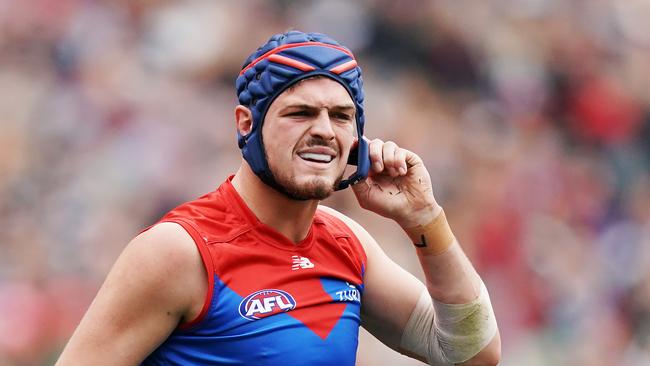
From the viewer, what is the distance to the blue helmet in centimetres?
356

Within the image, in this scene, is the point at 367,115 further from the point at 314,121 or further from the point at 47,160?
the point at 314,121

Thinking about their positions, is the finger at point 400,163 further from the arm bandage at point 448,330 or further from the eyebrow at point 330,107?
the arm bandage at point 448,330

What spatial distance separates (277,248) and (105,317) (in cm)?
65

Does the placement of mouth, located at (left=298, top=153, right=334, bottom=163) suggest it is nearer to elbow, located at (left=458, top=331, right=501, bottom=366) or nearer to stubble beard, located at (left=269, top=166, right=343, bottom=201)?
stubble beard, located at (left=269, top=166, right=343, bottom=201)

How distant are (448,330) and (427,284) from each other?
0.64ft

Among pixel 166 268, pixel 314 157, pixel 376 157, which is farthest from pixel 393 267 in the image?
pixel 166 268

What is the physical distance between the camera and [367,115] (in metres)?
8.72

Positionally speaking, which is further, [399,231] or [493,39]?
[493,39]

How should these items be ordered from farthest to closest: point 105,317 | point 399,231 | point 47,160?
1. point 399,231
2. point 47,160
3. point 105,317

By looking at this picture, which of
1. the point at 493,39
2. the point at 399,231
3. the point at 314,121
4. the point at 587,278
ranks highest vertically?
the point at 314,121

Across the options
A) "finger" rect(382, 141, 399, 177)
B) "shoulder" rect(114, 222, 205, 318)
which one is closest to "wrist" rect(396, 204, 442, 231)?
"finger" rect(382, 141, 399, 177)

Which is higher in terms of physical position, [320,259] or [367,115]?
[320,259]

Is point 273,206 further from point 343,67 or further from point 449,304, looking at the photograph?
point 449,304

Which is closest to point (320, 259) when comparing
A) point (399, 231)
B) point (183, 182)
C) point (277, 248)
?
point (277, 248)
